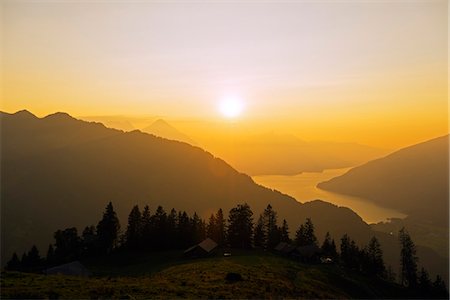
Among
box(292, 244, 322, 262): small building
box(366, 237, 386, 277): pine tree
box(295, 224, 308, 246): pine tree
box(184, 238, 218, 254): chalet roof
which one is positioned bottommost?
box(366, 237, 386, 277): pine tree

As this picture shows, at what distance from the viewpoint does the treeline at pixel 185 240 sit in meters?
88.0

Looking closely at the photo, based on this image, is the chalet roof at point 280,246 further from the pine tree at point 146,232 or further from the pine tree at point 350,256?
the pine tree at point 146,232

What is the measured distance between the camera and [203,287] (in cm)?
3481

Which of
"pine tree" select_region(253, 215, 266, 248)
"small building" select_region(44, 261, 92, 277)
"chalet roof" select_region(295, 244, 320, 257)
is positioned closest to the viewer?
"small building" select_region(44, 261, 92, 277)

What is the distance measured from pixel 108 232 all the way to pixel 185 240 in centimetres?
1874

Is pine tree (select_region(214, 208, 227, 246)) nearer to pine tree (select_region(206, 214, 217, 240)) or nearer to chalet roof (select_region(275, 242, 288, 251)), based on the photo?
pine tree (select_region(206, 214, 217, 240))

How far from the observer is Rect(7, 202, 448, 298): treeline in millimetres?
88012

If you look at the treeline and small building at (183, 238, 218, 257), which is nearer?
small building at (183, 238, 218, 257)

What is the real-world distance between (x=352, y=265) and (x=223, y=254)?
35.4 metres

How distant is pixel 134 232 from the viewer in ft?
304

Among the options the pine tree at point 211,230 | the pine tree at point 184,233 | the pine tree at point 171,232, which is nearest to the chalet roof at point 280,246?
the pine tree at point 211,230

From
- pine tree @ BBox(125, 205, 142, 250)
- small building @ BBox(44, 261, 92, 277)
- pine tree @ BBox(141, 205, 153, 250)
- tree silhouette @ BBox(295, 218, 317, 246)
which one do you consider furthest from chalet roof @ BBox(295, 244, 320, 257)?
small building @ BBox(44, 261, 92, 277)

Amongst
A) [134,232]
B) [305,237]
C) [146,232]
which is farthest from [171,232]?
[305,237]

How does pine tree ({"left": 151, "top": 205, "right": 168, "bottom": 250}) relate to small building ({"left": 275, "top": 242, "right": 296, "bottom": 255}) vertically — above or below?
above
